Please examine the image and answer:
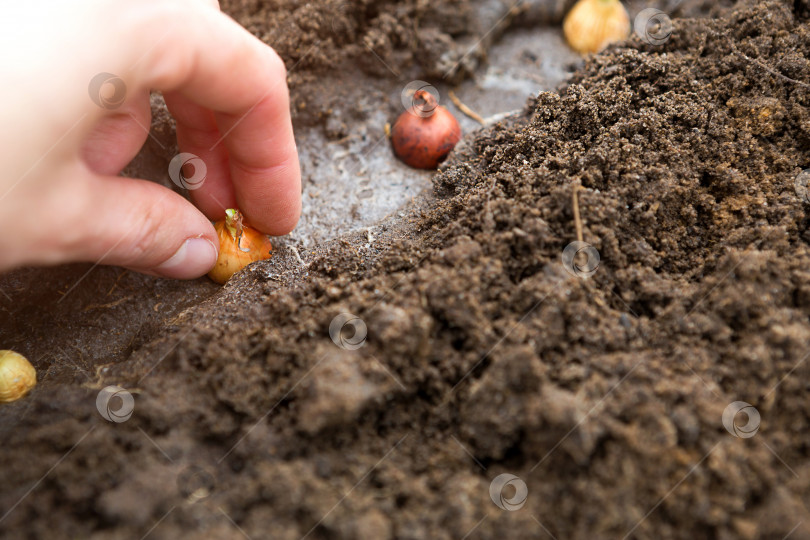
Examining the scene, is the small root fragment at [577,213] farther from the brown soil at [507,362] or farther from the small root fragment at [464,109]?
the small root fragment at [464,109]

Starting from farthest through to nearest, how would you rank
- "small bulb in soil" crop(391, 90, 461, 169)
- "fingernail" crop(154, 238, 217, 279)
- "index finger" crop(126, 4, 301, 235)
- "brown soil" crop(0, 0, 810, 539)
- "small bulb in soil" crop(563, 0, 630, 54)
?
1. "small bulb in soil" crop(563, 0, 630, 54)
2. "small bulb in soil" crop(391, 90, 461, 169)
3. "fingernail" crop(154, 238, 217, 279)
4. "index finger" crop(126, 4, 301, 235)
5. "brown soil" crop(0, 0, 810, 539)

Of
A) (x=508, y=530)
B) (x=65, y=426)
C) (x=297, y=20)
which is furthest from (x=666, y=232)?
(x=297, y=20)

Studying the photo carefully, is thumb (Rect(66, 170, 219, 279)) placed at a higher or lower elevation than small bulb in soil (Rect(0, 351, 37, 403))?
higher

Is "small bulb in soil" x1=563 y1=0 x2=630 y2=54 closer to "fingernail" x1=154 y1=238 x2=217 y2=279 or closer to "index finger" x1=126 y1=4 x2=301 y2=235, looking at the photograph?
"index finger" x1=126 y1=4 x2=301 y2=235

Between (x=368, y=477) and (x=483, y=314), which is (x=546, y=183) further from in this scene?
(x=368, y=477)

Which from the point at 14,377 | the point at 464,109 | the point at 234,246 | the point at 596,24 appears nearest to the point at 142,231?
the point at 234,246

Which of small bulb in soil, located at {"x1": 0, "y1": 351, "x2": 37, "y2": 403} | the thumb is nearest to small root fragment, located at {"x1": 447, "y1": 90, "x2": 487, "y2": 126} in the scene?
the thumb

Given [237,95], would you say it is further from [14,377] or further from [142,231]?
[14,377]
